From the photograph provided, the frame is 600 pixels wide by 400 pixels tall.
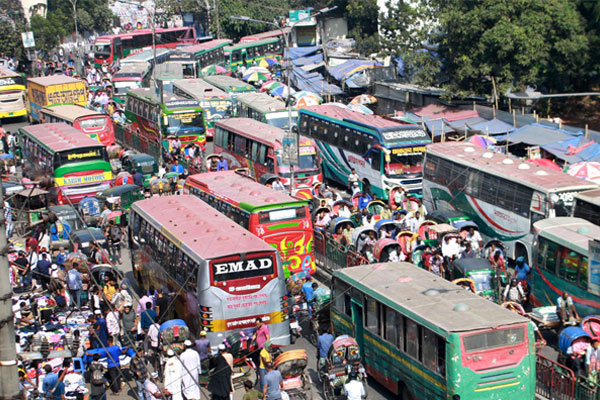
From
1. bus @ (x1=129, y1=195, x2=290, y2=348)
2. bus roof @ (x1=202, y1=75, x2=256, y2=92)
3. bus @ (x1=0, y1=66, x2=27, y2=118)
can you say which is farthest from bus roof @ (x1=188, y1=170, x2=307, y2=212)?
bus @ (x1=0, y1=66, x2=27, y2=118)

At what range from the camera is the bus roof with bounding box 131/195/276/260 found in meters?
17.7

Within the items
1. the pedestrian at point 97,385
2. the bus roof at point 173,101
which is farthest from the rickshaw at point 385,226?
the bus roof at point 173,101

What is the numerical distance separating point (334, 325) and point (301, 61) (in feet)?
156

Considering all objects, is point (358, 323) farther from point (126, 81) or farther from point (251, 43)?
point (251, 43)

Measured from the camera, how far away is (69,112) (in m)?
41.4

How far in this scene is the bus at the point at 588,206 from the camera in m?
21.5

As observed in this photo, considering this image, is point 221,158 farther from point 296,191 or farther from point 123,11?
point 123,11

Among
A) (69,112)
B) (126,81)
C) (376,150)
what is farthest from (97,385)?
(126,81)

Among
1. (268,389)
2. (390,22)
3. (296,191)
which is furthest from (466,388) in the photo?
(390,22)

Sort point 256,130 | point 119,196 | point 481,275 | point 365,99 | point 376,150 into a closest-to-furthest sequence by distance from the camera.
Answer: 1. point 481,275
2. point 119,196
3. point 376,150
4. point 256,130
5. point 365,99

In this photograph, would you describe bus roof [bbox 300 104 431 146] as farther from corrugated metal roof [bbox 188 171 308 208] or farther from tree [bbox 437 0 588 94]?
tree [bbox 437 0 588 94]

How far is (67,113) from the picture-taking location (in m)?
41.0

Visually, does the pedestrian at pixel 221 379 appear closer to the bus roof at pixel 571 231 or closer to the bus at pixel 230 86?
the bus roof at pixel 571 231

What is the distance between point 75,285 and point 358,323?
818 centimetres
